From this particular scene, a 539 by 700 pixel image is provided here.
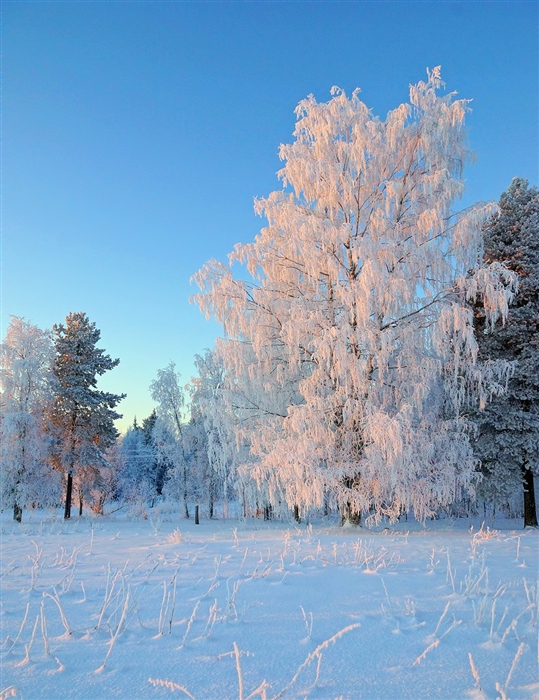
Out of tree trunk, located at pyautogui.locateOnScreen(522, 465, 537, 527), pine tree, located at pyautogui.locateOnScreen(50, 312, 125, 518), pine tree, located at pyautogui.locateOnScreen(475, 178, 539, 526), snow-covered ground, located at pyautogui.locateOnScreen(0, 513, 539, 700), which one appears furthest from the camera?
pine tree, located at pyautogui.locateOnScreen(50, 312, 125, 518)

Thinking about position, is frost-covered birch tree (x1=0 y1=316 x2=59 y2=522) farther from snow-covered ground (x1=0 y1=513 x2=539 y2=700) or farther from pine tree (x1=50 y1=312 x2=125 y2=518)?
snow-covered ground (x1=0 y1=513 x2=539 y2=700)

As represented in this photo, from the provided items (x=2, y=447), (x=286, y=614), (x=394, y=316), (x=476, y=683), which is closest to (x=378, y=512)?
(x=394, y=316)

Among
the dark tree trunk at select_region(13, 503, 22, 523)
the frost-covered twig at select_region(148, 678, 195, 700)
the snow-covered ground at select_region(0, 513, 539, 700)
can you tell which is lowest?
the dark tree trunk at select_region(13, 503, 22, 523)

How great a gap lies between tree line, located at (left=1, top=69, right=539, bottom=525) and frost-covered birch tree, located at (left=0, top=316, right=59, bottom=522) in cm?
1125

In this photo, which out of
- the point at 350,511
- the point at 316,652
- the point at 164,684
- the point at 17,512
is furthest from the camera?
the point at 17,512

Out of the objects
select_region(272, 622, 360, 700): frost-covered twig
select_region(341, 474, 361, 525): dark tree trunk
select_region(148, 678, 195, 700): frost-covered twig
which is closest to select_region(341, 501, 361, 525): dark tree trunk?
select_region(341, 474, 361, 525): dark tree trunk

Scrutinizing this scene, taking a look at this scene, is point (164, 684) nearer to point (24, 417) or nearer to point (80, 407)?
point (24, 417)

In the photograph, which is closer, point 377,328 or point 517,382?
point 377,328

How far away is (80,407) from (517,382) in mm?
21291

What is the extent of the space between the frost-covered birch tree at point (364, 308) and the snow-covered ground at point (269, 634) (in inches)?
183

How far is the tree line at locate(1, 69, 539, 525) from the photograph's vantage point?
972cm

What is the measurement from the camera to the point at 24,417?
20141 millimetres

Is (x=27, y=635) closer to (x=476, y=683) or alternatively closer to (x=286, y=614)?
(x=286, y=614)

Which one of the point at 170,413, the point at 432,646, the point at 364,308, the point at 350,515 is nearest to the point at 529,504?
the point at 350,515
